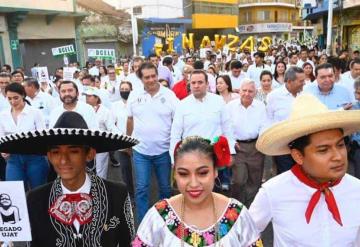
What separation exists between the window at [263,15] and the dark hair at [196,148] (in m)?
65.6

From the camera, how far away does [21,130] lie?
5.28 m

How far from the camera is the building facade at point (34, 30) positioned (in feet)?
65.3

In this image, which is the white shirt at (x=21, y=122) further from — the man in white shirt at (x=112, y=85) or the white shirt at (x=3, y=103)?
the man in white shirt at (x=112, y=85)

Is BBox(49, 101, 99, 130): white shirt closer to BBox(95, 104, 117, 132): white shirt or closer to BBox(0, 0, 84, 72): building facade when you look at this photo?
BBox(95, 104, 117, 132): white shirt

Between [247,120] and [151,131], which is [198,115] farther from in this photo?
[247,120]

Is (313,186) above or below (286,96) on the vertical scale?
below

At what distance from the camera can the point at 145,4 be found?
142 feet

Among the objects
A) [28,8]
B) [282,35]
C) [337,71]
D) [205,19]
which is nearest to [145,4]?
[205,19]

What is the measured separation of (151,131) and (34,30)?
1999cm

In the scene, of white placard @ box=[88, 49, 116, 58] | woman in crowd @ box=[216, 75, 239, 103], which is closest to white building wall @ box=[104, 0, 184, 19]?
white placard @ box=[88, 49, 116, 58]

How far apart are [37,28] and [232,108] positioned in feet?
65.8

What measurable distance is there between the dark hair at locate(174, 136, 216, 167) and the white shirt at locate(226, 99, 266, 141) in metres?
3.26

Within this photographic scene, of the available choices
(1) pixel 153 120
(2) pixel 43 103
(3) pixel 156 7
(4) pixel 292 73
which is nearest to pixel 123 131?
(1) pixel 153 120

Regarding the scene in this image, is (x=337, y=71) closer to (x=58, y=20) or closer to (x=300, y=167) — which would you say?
(x=300, y=167)
